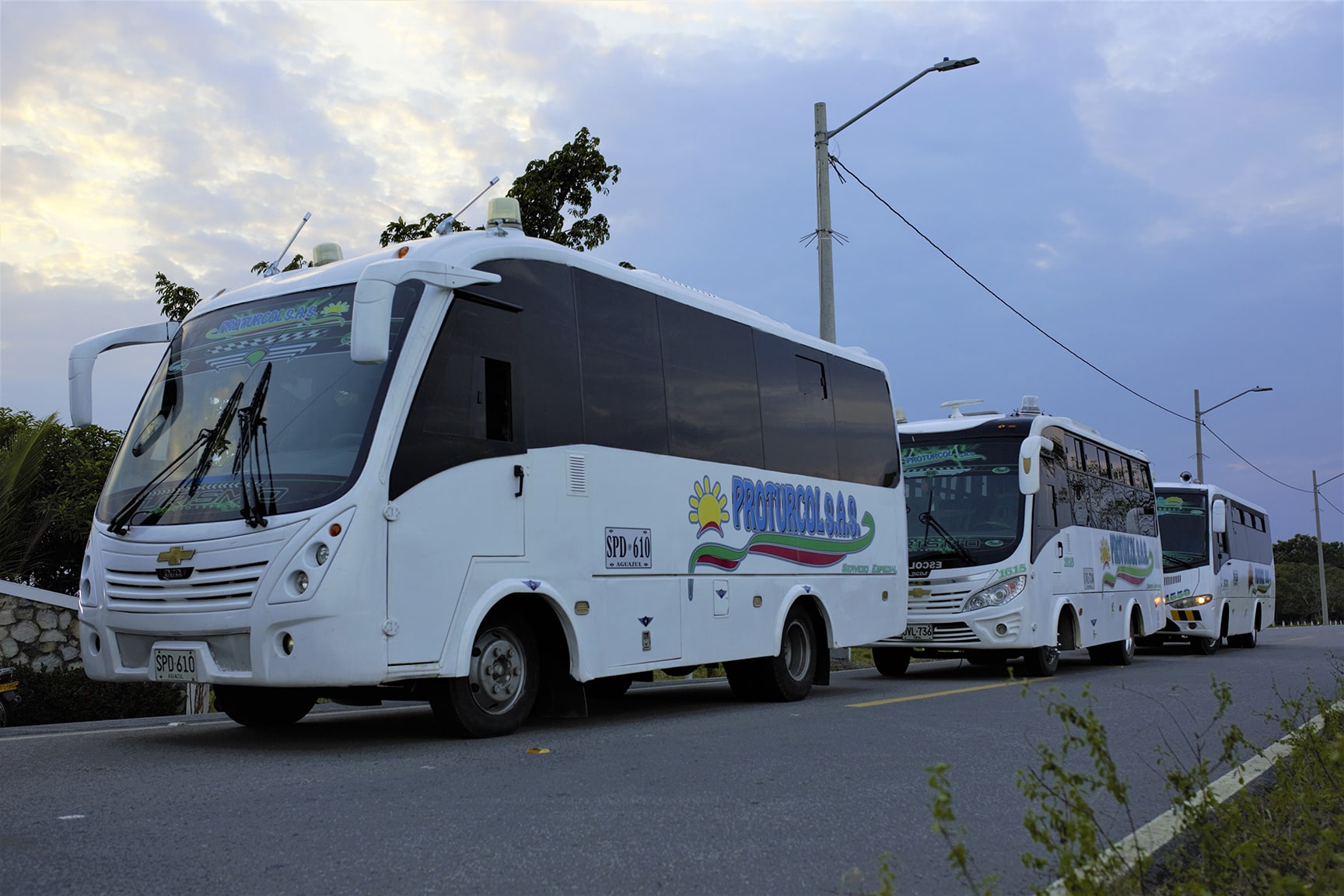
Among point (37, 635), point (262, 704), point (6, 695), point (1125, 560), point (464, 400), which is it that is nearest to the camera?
point (464, 400)

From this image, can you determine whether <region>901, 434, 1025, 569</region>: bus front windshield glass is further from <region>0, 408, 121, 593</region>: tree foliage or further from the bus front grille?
<region>0, 408, 121, 593</region>: tree foliage

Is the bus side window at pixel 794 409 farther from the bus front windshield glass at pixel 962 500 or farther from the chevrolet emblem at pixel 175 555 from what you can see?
the chevrolet emblem at pixel 175 555

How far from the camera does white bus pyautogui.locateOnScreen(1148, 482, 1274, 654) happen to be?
23.8m

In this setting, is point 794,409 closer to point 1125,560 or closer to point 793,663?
point 793,663

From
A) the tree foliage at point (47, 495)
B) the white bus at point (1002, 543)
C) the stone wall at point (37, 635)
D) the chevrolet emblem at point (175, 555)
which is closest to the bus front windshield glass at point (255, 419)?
the chevrolet emblem at point (175, 555)

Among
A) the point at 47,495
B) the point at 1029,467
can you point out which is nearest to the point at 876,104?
the point at 1029,467

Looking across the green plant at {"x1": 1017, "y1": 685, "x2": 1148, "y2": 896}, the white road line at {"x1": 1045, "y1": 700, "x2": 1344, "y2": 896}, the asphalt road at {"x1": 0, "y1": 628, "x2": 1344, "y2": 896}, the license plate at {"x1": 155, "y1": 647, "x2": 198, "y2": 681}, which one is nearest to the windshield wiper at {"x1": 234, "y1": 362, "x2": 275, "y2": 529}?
the license plate at {"x1": 155, "y1": 647, "x2": 198, "y2": 681}

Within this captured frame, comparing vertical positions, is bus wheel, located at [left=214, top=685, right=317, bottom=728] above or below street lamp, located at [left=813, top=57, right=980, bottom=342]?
below

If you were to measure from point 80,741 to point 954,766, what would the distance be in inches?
208

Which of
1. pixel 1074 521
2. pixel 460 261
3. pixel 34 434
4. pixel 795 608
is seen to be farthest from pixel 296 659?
pixel 1074 521

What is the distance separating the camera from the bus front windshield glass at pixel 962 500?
49.1ft

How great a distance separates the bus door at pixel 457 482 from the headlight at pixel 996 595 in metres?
8.09

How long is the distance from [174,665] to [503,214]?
376 cm

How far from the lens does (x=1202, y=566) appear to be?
24.3 meters
